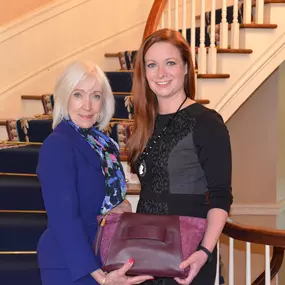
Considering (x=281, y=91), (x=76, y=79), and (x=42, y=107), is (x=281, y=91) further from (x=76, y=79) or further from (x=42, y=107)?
(x=76, y=79)

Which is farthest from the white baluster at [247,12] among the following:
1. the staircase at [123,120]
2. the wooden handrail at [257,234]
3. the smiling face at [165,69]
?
the smiling face at [165,69]

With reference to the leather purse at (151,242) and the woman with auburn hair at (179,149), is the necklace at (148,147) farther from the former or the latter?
the leather purse at (151,242)

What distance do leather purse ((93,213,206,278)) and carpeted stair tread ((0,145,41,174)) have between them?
221 cm

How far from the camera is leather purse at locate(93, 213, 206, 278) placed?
1.68m

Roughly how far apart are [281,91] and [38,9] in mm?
2252

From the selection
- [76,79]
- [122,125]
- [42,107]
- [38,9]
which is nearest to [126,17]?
[38,9]

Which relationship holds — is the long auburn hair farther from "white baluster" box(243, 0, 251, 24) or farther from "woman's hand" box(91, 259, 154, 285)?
"white baluster" box(243, 0, 251, 24)

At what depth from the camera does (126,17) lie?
5664 millimetres

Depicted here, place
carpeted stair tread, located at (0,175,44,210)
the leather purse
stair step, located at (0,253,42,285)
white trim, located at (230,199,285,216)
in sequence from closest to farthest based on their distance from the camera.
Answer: the leather purse < stair step, located at (0,253,42,285) < carpeted stair tread, located at (0,175,44,210) < white trim, located at (230,199,285,216)

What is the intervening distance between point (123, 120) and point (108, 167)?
6.91 feet

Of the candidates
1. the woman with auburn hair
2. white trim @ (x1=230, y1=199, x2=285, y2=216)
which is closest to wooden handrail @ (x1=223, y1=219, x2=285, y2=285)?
the woman with auburn hair

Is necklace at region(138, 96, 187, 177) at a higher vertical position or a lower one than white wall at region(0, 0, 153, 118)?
lower

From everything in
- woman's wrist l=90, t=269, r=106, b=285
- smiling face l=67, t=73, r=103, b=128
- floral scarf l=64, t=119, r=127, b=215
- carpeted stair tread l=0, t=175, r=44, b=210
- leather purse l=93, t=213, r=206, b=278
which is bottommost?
carpeted stair tread l=0, t=175, r=44, b=210

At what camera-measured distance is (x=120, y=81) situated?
4.80m
